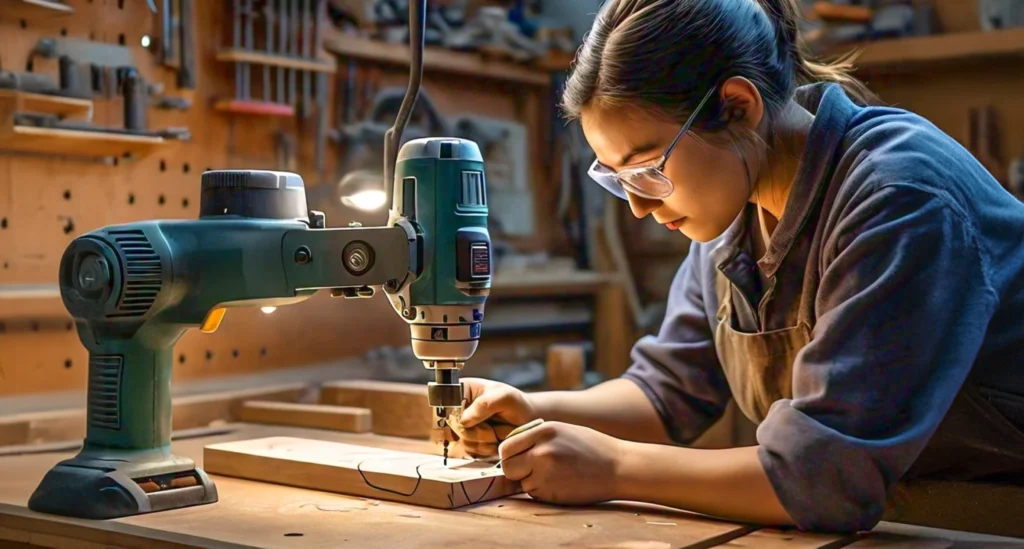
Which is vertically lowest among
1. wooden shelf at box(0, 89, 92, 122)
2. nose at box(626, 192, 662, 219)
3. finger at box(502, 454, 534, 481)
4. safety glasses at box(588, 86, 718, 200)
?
finger at box(502, 454, 534, 481)

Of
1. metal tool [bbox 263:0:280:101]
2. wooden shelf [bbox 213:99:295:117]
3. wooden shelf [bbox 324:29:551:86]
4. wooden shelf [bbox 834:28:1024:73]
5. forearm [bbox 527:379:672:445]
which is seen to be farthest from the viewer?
wooden shelf [bbox 834:28:1024:73]

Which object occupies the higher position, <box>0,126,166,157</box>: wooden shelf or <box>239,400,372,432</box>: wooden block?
<box>0,126,166,157</box>: wooden shelf

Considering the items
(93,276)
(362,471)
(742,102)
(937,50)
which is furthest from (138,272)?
(937,50)

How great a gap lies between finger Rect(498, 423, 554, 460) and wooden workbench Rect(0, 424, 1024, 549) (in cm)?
7

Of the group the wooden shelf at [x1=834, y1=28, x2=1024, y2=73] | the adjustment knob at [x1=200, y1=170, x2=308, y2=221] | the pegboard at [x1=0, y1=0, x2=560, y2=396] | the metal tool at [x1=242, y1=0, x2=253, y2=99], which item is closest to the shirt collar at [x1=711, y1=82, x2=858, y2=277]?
the adjustment knob at [x1=200, y1=170, x2=308, y2=221]

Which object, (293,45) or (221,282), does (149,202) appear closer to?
(293,45)

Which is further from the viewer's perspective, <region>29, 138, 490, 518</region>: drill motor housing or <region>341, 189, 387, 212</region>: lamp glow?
<region>341, 189, 387, 212</region>: lamp glow

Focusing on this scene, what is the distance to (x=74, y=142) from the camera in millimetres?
2205

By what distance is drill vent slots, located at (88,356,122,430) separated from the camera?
4.91 ft

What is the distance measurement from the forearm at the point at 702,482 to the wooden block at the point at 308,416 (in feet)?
Answer: 2.65

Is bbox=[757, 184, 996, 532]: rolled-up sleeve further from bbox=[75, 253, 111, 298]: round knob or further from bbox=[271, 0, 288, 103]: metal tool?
bbox=[271, 0, 288, 103]: metal tool

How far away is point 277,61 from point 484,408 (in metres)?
1.33

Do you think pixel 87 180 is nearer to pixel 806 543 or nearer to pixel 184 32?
pixel 184 32

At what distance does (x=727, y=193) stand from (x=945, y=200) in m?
0.30
